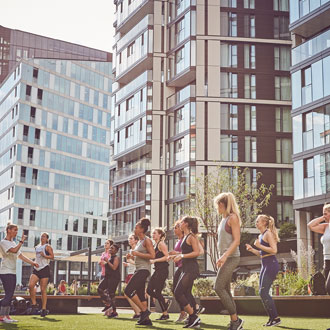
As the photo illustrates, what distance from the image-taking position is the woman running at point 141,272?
11.5 m

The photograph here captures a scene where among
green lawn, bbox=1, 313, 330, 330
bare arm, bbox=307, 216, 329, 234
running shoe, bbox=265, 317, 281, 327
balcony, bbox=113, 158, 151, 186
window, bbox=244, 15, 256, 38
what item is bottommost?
→ green lawn, bbox=1, 313, 330, 330

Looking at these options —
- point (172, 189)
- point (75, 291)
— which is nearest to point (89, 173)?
point (172, 189)

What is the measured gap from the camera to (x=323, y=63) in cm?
3753

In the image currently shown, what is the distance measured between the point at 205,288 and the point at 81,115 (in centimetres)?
8634

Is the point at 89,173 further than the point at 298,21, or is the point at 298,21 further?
the point at 89,173

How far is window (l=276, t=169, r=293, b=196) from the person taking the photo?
50.8m

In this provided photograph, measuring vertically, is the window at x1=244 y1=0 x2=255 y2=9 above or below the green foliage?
above

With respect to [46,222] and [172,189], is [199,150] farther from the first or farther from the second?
[46,222]

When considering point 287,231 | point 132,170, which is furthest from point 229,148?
point 132,170

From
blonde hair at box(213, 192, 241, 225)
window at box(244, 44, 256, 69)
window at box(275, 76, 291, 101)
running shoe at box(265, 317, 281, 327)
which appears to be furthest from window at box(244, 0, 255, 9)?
blonde hair at box(213, 192, 241, 225)

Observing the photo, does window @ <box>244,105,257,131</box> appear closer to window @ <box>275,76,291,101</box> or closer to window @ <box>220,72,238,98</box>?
window @ <box>220,72,238,98</box>

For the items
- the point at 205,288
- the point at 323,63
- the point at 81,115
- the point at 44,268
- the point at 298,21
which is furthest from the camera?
the point at 81,115

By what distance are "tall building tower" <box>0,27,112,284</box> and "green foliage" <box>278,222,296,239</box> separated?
51.7 m

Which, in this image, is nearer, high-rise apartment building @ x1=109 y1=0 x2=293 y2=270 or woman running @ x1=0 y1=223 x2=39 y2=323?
woman running @ x1=0 y1=223 x2=39 y2=323
